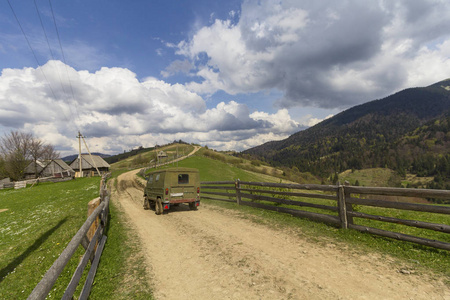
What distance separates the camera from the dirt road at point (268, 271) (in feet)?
13.9

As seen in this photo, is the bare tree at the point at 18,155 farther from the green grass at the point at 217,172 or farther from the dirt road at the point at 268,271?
the dirt road at the point at 268,271

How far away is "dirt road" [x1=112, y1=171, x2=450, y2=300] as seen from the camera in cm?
425

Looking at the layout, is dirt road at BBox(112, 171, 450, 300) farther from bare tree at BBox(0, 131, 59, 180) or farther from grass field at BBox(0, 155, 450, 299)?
bare tree at BBox(0, 131, 59, 180)

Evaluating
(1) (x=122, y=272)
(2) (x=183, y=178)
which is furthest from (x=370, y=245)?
(2) (x=183, y=178)

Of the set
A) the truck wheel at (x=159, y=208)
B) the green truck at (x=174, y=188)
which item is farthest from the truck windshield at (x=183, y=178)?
the truck wheel at (x=159, y=208)

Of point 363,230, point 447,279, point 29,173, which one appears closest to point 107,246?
point 363,230

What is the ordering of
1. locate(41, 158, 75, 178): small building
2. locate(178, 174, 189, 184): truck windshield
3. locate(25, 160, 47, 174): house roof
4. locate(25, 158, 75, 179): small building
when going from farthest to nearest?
1. locate(41, 158, 75, 178): small building
2. locate(25, 158, 75, 179): small building
3. locate(25, 160, 47, 174): house roof
4. locate(178, 174, 189, 184): truck windshield

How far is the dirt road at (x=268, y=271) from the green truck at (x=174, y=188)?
4531 mm

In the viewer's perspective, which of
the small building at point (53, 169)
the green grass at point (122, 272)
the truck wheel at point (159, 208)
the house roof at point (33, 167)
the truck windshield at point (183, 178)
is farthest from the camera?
the small building at point (53, 169)

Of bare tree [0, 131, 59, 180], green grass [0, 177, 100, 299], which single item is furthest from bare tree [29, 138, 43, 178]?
green grass [0, 177, 100, 299]

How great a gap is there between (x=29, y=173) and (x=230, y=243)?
7850 cm

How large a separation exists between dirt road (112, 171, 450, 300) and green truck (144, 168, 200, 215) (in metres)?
4.53

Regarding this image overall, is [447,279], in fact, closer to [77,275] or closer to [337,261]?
[337,261]

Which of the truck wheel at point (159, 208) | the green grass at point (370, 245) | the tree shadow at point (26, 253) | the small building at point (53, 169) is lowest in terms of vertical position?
the tree shadow at point (26, 253)
